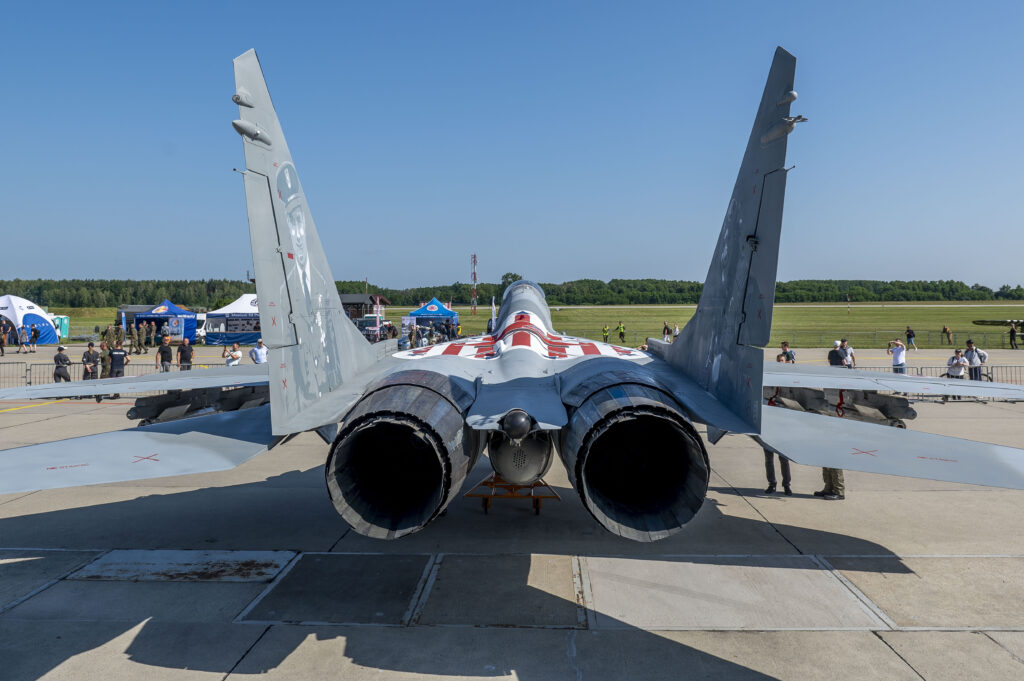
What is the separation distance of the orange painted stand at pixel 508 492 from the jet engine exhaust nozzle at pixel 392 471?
277 cm

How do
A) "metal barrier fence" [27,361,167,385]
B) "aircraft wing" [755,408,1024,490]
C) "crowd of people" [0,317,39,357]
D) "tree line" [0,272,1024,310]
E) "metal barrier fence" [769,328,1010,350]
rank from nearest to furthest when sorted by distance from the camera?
"aircraft wing" [755,408,1024,490]
"metal barrier fence" [27,361,167,385]
"crowd of people" [0,317,39,357]
"metal barrier fence" [769,328,1010,350]
"tree line" [0,272,1024,310]

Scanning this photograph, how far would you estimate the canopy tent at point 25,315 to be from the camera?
3591 cm

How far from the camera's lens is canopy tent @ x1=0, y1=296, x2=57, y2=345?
3591 cm

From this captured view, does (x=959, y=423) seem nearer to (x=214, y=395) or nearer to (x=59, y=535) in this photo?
(x=214, y=395)

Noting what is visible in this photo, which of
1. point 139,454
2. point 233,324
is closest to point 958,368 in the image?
point 139,454

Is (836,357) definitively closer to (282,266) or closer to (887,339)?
(282,266)

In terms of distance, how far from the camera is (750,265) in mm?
A: 4578

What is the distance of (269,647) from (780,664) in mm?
3522

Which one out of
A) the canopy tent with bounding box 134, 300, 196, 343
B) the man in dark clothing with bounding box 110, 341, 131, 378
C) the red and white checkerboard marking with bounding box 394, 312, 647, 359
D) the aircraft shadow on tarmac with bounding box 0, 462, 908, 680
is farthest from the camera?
the canopy tent with bounding box 134, 300, 196, 343

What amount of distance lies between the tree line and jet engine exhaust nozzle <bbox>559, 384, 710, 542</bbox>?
79.8 m

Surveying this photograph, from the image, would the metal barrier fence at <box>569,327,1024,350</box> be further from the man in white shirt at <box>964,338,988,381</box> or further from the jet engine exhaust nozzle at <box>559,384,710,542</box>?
the jet engine exhaust nozzle at <box>559,384,710,542</box>

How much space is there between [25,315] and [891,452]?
4504 cm

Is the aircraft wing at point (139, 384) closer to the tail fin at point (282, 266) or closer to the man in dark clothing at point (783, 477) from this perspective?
the tail fin at point (282, 266)

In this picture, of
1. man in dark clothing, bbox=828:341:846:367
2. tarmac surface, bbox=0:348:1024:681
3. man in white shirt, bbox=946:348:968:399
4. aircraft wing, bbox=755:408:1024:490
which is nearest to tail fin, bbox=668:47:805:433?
aircraft wing, bbox=755:408:1024:490
